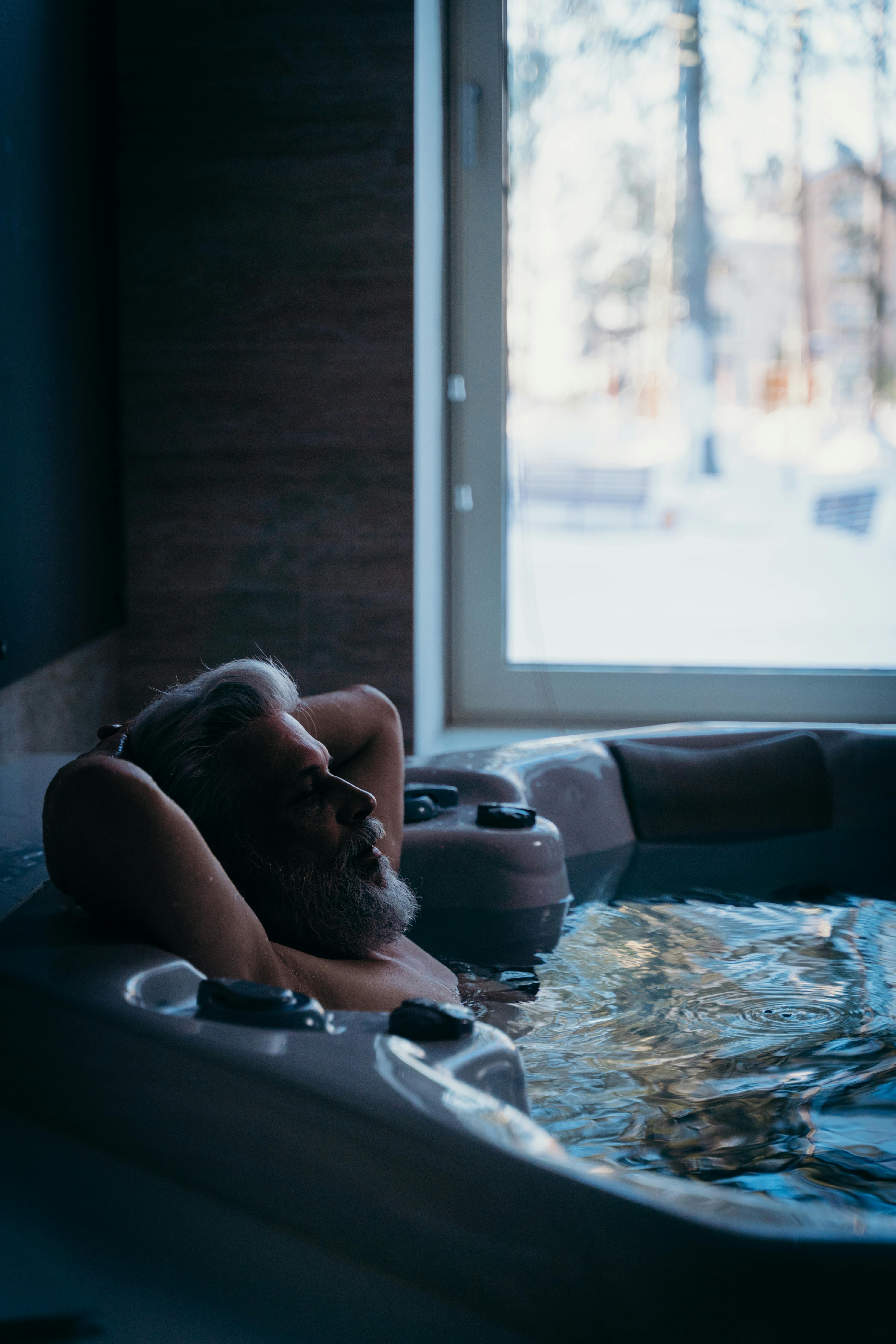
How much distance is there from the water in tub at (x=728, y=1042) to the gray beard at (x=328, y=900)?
0.22 meters

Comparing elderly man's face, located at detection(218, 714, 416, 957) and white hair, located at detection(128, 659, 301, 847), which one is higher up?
white hair, located at detection(128, 659, 301, 847)

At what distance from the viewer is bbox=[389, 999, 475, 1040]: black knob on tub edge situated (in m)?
0.93

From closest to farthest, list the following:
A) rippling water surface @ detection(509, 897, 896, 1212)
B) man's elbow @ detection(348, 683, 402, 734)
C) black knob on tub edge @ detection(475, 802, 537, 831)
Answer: rippling water surface @ detection(509, 897, 896, 1212) < man's elbow @ detection(348, 683, 402, 734) < black knob on tub edge @ detection(475, 802, 537, 831)

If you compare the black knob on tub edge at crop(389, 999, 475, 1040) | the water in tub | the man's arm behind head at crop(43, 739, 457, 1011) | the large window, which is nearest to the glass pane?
the large window

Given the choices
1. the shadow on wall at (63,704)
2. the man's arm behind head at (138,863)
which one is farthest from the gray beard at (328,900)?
the shadow on wall at (63,704)

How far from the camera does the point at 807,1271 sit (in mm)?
715

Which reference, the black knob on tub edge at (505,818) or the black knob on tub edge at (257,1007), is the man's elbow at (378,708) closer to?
the black knob on tub edge at (505,818)

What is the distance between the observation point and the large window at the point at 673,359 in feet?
9.05

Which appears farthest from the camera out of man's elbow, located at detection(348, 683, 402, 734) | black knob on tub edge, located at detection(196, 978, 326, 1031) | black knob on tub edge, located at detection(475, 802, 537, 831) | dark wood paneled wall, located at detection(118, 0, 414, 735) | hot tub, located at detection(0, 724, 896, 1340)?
dark wood paneled wall, located at detection(118, 0, 414, 735)

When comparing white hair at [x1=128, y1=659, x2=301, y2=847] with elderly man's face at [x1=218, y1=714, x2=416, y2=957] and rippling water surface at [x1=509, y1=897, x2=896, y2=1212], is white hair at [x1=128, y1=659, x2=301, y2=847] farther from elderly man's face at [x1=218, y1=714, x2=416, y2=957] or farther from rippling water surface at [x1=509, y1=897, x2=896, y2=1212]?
rippling water surface at [x1=509, y1=897, x2=896, y2=1212]

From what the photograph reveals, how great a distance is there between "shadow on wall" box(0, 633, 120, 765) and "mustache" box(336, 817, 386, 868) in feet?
3.13

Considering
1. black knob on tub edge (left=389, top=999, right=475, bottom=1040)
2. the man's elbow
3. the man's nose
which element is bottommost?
black knob on tub edge (left=389, top=999, right=475, bottom=1040)

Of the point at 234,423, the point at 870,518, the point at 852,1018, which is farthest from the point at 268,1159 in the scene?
the point at 870,518

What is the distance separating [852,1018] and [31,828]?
3.09ft
